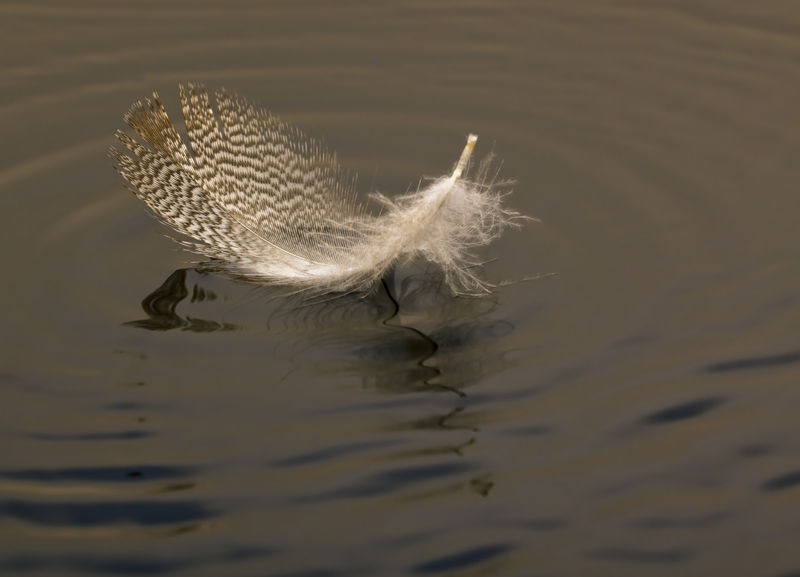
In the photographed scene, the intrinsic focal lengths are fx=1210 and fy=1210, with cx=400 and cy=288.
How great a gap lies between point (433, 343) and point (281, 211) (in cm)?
52

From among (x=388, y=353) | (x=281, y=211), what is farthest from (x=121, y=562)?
(x=281, y=211)

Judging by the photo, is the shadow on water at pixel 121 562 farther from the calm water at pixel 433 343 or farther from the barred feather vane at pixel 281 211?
the barred feather vane at pixel 281 211

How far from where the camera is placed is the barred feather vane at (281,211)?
2.31 meters

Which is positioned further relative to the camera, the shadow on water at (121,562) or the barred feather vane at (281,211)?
the barred feather vane at (281,211)

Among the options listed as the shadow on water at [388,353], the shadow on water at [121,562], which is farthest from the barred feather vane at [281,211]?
the shadow on water at [121,562]

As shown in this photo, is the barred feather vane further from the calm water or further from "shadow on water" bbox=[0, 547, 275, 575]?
"shadow on water" bbox=[0, 547, 275, 575]

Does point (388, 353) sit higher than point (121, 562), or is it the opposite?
point (388, 353)

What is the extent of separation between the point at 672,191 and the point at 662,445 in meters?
0.89

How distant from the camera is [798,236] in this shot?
8.29 ft

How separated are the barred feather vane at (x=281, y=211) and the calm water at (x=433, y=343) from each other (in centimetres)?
6

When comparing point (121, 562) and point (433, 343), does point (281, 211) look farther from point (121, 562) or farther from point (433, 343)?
point (121, 562)

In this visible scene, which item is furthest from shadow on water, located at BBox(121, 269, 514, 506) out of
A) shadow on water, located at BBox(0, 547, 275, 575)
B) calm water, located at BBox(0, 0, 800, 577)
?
shadow on water, located at BBox(0, 547, 275, 575)

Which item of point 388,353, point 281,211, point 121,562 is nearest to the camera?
point 121,562

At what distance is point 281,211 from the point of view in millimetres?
2539
